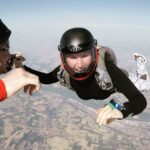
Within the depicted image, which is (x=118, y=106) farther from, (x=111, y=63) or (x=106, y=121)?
(x=111, y=63)

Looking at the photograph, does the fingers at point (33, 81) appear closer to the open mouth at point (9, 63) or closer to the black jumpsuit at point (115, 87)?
the black jumpsuit at point (115, 87)

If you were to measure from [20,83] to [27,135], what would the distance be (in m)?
113

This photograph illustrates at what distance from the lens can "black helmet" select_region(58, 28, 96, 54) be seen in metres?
3.67

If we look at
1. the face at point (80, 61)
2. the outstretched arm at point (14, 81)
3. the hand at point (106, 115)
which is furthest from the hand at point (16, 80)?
the face at point (80, 61)

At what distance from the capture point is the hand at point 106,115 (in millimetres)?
2398

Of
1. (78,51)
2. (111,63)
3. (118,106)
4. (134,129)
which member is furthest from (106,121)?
(134,129)

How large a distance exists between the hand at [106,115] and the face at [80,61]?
114 centimetres

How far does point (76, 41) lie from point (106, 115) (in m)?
1.54

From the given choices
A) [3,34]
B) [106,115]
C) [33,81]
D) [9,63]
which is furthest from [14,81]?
[9,63]

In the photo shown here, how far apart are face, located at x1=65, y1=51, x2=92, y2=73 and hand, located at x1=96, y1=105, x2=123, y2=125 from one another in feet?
3.75

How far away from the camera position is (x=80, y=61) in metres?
3.67

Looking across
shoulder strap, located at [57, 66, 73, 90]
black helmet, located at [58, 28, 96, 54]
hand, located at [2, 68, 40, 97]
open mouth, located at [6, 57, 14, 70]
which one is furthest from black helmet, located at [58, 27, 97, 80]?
hand, located at [2, 68, 40, 97]

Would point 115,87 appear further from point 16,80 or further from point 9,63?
point 16,80

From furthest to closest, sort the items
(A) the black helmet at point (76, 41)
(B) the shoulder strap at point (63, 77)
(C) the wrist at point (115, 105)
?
(B) the shoulder strap at point (63, 77) < (A) the black helmet at point (76, 41) < (C) the wrist at point (115, 105)
